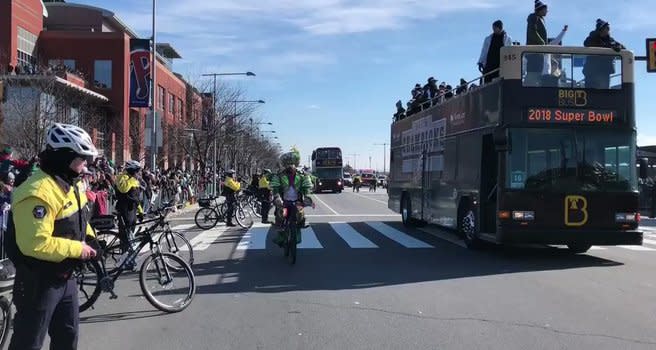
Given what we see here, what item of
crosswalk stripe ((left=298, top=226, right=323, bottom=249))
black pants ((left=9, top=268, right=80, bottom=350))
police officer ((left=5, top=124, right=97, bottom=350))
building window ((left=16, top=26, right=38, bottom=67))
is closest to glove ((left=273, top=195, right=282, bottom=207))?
crosswalk stripe ((left=298, top=226, right=323, bottom=249))

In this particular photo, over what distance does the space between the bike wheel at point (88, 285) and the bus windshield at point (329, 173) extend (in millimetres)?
49189

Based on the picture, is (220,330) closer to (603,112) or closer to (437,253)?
(437,253)

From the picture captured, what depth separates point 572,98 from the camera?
11367 millimetres

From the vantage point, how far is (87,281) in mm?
7039

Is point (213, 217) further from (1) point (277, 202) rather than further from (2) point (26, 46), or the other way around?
(2) point (26, 46)

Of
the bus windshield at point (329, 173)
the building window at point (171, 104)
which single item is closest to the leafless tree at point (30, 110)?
the bus windshield at point (329, 173)

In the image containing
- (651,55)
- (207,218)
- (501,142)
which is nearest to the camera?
(501,142)

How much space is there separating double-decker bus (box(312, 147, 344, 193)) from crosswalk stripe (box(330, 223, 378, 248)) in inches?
1438

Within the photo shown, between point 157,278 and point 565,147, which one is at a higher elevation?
point 565,147

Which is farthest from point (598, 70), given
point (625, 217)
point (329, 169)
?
point (329, 169)

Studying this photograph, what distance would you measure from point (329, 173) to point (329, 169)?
13.8 inches

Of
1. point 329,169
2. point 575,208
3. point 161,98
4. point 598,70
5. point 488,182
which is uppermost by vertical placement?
point 161,98

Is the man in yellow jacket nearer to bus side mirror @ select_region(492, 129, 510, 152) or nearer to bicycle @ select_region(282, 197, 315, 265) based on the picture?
bicycle @ select_region(282, 197, 315, 265)

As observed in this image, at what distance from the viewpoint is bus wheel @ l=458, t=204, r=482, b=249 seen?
1272cm
